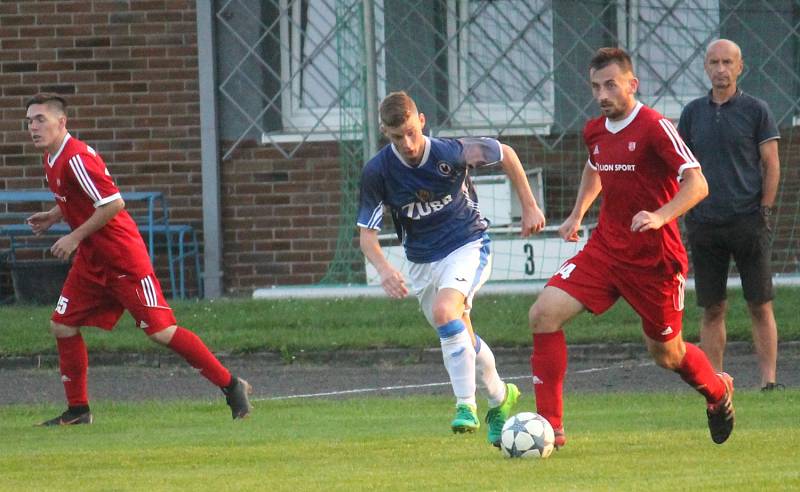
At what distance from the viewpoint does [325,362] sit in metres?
12.8

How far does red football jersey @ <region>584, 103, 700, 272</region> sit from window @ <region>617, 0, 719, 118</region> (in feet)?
28.3

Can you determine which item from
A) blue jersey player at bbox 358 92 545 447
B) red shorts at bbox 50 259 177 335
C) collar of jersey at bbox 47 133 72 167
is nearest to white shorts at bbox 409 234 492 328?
blue jersey player at bbox 358 92 545 447

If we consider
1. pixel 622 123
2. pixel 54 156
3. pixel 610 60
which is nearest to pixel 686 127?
pixel 622 123

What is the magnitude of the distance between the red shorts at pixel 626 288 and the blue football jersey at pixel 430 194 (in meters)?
1.09

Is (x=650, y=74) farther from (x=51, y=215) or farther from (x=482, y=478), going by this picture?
(x=482, y=478)

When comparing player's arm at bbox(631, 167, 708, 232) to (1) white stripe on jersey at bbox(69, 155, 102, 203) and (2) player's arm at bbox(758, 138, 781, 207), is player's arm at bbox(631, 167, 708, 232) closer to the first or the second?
(2) player's arm at bbox(758, 138, 781, 207)

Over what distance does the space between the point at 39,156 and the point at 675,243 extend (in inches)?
408

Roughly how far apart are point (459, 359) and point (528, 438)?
0.94 m

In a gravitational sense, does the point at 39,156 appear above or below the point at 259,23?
below

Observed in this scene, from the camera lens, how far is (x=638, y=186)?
299 inches

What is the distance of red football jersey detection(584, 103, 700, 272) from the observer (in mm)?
7523

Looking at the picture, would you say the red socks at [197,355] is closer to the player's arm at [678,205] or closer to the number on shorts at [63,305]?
the number on shorts at [63,305]

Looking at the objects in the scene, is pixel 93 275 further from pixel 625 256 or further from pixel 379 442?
pixel 625 256

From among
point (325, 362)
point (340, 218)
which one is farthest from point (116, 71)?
point (325, 362)
